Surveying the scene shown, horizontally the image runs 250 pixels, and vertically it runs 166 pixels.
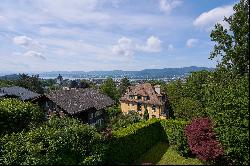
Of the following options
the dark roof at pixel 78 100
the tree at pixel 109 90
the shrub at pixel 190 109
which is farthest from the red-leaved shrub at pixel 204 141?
the tree at pixel 109 90

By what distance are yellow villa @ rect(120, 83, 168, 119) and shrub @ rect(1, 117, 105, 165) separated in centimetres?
4722

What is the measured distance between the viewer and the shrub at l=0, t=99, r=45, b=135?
34.1 metres

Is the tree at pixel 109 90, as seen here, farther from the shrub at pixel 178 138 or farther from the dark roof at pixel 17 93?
the shrub at pixel 178 138

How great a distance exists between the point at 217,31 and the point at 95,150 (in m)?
18.8

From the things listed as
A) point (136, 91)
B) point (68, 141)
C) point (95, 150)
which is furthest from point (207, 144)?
point (136, 91)

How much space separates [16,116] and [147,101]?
146 feet

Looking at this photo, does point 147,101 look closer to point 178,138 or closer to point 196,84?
point 196,84

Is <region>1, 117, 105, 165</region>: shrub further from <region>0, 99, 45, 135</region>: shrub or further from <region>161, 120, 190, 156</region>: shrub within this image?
<region>161, 120, 190, 156</region>: shrub

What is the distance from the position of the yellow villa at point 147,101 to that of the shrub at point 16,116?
1511 inches

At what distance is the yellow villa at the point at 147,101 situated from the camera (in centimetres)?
7369

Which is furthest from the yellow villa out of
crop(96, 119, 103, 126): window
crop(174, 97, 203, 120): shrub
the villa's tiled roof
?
crop(96, 119, 103, 126): window

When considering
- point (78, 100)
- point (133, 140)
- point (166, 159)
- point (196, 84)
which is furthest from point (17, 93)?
point (166, 159)

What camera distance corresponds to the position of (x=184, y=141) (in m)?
34.1

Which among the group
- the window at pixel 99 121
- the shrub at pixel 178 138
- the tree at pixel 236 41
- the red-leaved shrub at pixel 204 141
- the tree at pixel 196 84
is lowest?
the window at pixel 99 121
